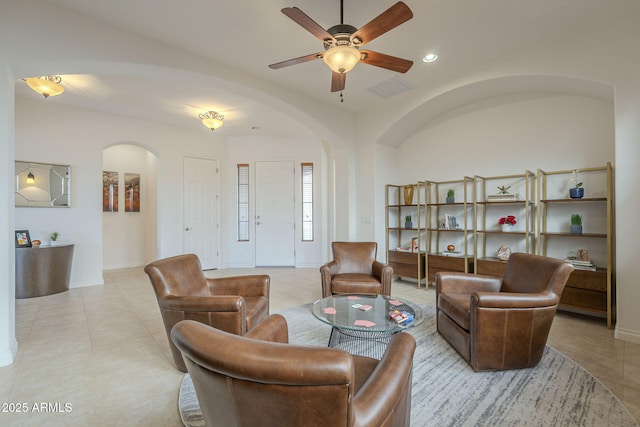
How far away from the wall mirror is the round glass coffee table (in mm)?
4812

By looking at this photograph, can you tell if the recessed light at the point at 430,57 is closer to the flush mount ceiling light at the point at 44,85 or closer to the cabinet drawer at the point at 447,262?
the cabinet drawer at the point at 447,262

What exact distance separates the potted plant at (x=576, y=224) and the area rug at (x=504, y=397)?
5.28ft

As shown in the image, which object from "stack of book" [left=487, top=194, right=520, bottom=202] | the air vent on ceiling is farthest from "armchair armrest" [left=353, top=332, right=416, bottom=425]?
the air vent on ceiling

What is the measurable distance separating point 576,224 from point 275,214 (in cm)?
525

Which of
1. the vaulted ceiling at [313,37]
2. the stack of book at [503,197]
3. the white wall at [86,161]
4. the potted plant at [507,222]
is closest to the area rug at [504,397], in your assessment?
the potted plant at [507,222]

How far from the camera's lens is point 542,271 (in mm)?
2416

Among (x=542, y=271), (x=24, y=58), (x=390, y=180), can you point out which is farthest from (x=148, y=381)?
(x=390, y=180)

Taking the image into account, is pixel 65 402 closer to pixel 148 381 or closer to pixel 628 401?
pixel 148 381

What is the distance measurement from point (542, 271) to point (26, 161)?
6.82 metres

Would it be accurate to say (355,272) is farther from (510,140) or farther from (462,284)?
(510,140)

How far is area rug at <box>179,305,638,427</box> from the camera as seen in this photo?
1705 millimetres

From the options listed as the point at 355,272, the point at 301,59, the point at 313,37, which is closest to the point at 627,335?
the point at 355,272

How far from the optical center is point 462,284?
9.46 feet

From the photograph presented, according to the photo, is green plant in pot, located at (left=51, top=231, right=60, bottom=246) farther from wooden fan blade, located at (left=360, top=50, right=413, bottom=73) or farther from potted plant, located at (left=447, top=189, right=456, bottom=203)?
potted plant, located at (left=447, top=189, right=456, bottom=203)
